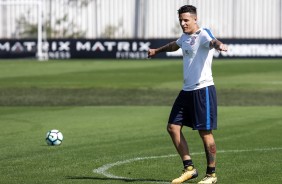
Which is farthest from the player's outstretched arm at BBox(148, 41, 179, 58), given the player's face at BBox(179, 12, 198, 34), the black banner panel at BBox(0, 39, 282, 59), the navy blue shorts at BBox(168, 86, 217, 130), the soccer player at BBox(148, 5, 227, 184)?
the black banner panel at BBox(0, 39, 282, 59)

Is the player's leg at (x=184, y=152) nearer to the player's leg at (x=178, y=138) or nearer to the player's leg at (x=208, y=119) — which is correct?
the player's leg at (x=178, y=138)

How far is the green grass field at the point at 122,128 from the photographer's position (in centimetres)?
1262

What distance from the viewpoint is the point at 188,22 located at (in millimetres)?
11523

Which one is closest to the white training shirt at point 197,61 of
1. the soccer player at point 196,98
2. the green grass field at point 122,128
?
the soccer player at point 196,98

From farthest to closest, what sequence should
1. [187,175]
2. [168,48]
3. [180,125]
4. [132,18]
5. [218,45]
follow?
[132,18], [168,48], [180,125], [187,175], [218,45]

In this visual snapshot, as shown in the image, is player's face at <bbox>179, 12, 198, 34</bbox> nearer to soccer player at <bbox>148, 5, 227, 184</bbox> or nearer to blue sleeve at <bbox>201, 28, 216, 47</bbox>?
soccer player at <bbox>148, 5, 227, 184</bbox>

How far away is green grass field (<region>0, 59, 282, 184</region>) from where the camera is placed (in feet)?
41.4

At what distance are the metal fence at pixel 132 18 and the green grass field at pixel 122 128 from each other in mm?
18643

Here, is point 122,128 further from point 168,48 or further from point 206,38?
point 206,38

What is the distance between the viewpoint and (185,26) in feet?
37.9

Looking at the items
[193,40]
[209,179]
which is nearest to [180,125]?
[209,179]

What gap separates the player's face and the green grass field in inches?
72.5

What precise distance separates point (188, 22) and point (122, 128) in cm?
701

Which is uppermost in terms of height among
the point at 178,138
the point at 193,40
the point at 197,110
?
the point at 193,40
